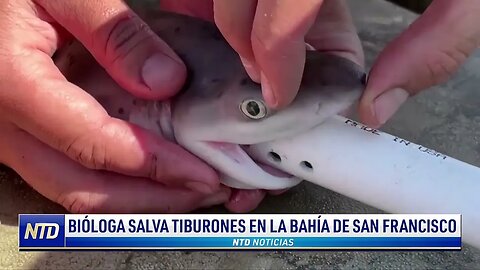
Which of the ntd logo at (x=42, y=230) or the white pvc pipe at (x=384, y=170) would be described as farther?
the ntd logo at (x=42, y=230)

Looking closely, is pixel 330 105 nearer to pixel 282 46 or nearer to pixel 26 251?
pixel 282 46

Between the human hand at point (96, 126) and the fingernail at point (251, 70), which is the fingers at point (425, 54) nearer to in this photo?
the fingernail at point (251, 70)

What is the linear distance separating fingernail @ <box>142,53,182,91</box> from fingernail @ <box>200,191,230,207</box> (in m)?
A: 0.18

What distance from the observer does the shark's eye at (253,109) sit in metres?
0.95

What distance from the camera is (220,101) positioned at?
99cm

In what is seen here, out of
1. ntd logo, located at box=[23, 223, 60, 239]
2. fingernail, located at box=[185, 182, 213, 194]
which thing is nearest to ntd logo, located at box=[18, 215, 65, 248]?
ntd logo, located at box=[23, 223, 60, 239]

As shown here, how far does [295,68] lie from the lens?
2.59 feet

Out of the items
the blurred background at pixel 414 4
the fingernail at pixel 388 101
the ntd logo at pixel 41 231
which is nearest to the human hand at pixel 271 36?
the fingernail at pixel 388 101

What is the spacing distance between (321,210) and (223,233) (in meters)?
0.17

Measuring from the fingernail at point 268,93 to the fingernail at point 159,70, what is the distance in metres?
0.18

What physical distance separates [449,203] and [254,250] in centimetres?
26

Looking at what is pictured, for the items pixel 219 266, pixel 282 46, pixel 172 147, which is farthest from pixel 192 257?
pixel 282 46

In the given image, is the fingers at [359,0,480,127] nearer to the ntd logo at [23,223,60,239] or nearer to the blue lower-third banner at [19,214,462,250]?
the blue lower-third banner at [19,214,462,250]

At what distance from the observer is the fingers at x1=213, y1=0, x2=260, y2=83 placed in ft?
2.47
